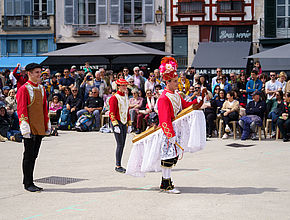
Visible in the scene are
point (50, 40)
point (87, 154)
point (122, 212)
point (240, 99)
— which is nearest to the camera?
point (122, 212)

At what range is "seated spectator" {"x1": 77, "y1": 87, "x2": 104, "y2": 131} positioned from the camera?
1809 centimetres

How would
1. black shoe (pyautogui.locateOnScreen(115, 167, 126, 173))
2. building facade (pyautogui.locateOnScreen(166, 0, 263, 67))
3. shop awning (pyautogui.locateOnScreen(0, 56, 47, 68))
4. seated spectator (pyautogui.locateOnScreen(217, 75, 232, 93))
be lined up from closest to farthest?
black shoe (pyautogui.locateOnScreen(115, 167, 126, 173)) → seated spectator (pyautogui.locateOnScreen(217, 75, 232, 93)) → building facade (pyautogui.locateOnScreen(166, 0, 263, 67)) → shop awning (pyautogui.locateOnScreen(0, 56, 47, 68))

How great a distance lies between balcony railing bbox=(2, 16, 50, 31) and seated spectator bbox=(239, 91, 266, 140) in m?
19.8

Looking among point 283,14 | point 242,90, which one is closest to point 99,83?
point 242,90

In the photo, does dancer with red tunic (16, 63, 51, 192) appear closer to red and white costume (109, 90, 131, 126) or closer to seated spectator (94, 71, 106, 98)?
red and white costume (109, 90, 131, 126)

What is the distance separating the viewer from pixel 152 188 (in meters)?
8.24

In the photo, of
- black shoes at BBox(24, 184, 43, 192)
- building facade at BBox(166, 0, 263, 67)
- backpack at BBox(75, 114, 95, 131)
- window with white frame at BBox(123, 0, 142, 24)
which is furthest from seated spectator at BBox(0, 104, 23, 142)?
window with white frame at BBox(123, 0, 142, 24)

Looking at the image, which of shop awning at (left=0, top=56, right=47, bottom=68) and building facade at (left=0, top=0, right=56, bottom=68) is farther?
building facade at (left=0, top=0, right=56, bottom=68)

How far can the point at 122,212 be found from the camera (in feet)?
21.9

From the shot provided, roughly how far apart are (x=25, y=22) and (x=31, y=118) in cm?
2601

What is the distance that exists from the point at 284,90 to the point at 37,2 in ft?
67.2

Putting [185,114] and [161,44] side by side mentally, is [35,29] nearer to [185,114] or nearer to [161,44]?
[161,44]

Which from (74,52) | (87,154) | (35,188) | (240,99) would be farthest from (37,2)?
(35,188)

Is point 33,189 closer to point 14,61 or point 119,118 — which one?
point 119,118
